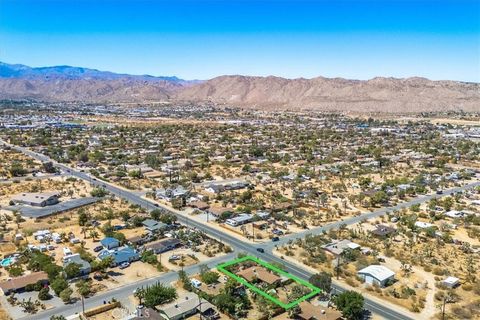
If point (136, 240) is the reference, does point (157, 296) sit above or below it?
above

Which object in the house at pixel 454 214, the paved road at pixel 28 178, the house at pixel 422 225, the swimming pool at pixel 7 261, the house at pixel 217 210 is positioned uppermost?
the house at pixel 454 214

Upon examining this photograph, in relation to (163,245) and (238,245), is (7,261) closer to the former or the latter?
(163,245)

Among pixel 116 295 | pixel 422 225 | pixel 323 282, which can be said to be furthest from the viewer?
pixel 422 225

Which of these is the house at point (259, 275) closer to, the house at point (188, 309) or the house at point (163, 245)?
the house at point (188, 309)

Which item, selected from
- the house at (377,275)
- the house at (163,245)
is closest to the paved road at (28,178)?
the house at (163,245)

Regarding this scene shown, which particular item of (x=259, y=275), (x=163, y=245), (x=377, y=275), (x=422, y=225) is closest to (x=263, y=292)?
(x=259, y=275)

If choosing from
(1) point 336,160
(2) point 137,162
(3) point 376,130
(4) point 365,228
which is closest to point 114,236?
(4) point 365,228
